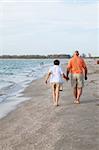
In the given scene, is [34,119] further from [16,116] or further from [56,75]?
[56,75]

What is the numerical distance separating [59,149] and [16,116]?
18.0 ft

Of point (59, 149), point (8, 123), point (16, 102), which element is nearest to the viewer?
point (59, 149)

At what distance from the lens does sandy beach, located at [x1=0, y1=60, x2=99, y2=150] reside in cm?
841

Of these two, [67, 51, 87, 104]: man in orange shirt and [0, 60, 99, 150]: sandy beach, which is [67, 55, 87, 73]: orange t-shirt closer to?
Answer: [67, 51, 87, 104]: man in orange shirt

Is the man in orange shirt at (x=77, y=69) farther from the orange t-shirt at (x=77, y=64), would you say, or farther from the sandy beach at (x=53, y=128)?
the sandy beach at (x=53, y=128)

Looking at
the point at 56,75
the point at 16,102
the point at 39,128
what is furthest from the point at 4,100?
the point at 39,128

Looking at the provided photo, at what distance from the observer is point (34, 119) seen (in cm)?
1205

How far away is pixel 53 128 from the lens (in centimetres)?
1020

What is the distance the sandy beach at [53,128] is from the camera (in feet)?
27.6

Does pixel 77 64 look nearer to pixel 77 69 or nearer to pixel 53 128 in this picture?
pixel 77 69

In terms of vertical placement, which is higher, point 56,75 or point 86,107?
point 56,75

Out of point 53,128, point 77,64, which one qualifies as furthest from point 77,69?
point 53,128

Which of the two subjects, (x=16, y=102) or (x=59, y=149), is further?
(x=16, y=102)

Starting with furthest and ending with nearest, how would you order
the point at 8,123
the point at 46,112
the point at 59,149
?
the point at 46,112 < the point at 8,123 < the point at 59,149
